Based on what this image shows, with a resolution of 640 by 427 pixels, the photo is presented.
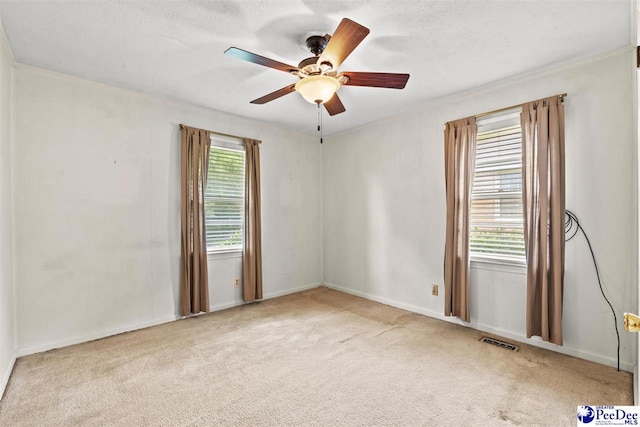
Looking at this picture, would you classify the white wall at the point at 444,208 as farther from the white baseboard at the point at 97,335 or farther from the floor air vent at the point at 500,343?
the white baseboard at the point at 97,335

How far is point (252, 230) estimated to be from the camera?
434 cm

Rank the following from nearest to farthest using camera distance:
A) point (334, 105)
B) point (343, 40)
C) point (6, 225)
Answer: point (343, 40) < point (6, 225) < point (334, 105)

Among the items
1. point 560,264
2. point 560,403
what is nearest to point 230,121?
point 560,264

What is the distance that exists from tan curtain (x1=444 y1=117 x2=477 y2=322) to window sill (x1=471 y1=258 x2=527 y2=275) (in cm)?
13

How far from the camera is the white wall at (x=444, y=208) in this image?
8.43 feet

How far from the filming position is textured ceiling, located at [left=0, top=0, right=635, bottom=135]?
2.05m

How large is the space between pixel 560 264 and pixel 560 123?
1.26 meters

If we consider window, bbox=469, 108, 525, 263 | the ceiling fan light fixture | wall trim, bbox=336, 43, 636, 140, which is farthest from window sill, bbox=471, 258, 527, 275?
the ceiling fan light fixture

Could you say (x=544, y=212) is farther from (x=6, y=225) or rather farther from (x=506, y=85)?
(x=6, y=225)

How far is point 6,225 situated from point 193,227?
1.60 m

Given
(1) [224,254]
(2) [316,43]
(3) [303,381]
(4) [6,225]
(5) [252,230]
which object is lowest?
(3) [303,381]

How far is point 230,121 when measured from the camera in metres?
4.23

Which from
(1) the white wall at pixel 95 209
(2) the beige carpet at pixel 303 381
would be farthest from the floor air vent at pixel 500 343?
(1) the white wall at pixel 95 209

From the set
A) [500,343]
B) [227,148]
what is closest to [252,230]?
[227,148]
